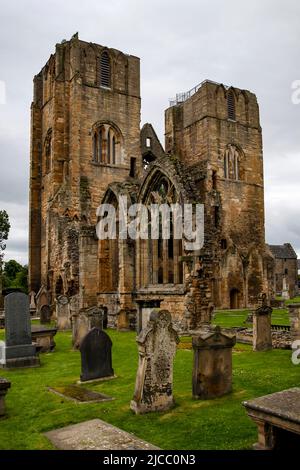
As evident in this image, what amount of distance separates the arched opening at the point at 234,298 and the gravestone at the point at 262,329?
21870 millimetres

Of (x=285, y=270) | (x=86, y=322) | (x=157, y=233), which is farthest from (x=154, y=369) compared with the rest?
(x=285, y=270)

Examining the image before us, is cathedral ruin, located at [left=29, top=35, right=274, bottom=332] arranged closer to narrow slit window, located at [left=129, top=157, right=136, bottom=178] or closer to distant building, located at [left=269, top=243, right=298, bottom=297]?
narrow slit window, located at [left=129, top=157, right=136, bottom=178]

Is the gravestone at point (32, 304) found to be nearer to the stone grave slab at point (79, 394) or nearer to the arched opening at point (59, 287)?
the arched opening at point (59, 287)

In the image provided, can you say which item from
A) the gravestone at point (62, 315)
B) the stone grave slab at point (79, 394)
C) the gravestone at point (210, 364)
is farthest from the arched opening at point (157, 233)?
the gravestone at point (210, 364)

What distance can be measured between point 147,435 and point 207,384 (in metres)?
1.85

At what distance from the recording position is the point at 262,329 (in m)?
11.9

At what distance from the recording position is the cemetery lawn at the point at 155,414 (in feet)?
18.4

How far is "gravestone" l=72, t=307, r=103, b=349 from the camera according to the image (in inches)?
500

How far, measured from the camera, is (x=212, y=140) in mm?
36281

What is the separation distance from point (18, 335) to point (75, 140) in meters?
22.6

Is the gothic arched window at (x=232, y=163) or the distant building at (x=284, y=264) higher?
the gothic arched window at (x=232, y=163)

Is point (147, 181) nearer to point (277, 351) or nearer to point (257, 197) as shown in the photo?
point (277, 351)

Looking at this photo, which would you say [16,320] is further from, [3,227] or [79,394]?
[3,227]

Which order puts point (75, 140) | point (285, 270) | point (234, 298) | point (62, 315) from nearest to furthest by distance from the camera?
1. point (62, 315)
2. point (75, 140)
3. point (234, 298)
4. point (285, 270)
